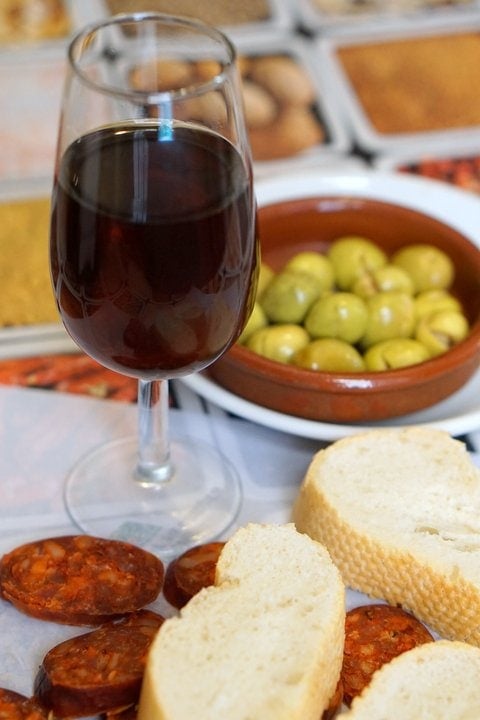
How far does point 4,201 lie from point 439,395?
813 mm

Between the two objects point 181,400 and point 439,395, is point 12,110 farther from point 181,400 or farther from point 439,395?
point 439,395

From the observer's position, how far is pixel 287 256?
162 cm

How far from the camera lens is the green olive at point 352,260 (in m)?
1.53

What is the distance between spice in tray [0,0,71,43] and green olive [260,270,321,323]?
100cm

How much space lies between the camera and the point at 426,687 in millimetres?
1003

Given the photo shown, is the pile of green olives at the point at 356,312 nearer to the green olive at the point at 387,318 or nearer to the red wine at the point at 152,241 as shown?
the green olive at the point at 387,318

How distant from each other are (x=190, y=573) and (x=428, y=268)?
23.5 inches

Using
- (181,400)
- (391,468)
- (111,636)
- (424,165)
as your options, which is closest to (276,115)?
(424,165)

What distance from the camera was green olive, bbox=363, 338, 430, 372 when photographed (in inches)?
54.2

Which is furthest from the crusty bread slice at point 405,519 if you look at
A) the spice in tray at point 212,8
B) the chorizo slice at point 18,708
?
the spice in tray at point 212,8

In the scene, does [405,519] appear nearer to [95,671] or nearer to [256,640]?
[256,640]

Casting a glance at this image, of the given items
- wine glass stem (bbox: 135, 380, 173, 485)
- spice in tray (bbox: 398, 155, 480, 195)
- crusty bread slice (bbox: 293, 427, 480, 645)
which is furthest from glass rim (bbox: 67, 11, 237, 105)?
spice in tray (bbox: 398, 155, 480, 195)

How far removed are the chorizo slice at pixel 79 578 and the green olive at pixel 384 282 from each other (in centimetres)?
52

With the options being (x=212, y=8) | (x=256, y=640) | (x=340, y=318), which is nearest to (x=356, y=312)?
(x=340, y=318)
